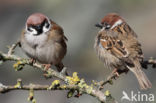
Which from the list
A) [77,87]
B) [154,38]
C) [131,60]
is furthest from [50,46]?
[154,38]

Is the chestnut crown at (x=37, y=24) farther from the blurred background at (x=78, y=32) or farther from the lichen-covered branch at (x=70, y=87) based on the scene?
the blurred background at (x=78, y=32)

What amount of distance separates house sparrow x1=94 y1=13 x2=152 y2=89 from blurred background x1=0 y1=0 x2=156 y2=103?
5.31ft

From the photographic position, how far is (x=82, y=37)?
766cm

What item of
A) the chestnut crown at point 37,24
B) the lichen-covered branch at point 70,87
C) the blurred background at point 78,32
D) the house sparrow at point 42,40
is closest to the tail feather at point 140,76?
the house sparrow at point 42,40

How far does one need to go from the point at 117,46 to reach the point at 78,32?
388 centimetres

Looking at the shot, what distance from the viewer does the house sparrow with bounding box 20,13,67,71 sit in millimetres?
3607

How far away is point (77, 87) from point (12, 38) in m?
5.43

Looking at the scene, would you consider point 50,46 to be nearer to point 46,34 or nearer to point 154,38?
point 46,34

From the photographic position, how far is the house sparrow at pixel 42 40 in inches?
142

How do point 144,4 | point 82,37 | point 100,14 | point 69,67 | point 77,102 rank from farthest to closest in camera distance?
point 144,4 < point 100,14 < point 82,37 < point 69,67 < point 77,102

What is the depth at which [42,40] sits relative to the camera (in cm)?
376

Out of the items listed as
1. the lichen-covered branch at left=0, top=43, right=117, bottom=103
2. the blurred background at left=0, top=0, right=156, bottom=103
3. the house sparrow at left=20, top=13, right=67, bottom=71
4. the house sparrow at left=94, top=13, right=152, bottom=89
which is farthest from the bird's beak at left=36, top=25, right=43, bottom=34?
the blurred background at left=0, top=0, right=156, bottom=103

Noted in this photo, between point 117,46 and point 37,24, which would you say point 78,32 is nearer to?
point 117,46

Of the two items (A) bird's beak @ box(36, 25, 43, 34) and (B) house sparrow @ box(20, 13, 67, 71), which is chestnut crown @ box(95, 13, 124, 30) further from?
(A) bird's beak @ box(36, 25, 43, 34)
